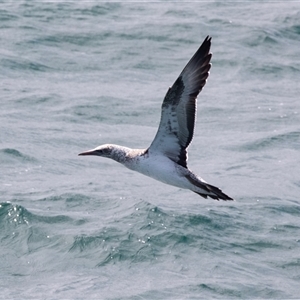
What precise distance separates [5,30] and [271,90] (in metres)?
7.33

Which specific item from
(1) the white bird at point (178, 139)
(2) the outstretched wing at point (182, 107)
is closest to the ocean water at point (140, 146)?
(1) the white bird at point (178, 139)

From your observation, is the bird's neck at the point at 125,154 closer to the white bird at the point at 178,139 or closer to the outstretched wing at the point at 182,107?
the white bird at the point at 178,139

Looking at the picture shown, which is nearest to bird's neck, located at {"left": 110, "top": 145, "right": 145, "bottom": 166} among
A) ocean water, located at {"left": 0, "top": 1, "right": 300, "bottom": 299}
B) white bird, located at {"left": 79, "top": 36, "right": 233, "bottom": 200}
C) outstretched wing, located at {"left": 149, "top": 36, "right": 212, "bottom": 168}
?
white bird, located at {"left": 79, "top": 36, "right": 233, "bottom": 200}

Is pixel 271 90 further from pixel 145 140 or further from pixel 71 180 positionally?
pixel 71 180

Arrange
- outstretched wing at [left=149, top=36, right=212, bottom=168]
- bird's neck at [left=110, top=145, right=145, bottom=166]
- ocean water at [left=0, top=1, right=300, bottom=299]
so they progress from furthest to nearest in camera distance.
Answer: ocean water at [left=0, top=1, right=300, bottom=299] → bird's neck at [left=110, top=145, right=145, bottom=166] → outstretched wing at [left=149, top=36, right=212, bottom=168]

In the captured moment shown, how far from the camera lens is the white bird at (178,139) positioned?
12.0 metres

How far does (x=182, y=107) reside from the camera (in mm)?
12156

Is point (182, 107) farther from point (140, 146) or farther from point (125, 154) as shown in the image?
point (140, 146)

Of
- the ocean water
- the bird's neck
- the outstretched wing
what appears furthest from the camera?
the ocean water

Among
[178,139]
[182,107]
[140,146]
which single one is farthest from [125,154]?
[140,146]

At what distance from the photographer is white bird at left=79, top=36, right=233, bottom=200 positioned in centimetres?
1199

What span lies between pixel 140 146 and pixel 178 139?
18.7ft

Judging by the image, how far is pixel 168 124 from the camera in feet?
40.5

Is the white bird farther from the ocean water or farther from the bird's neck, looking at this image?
the ocean water
